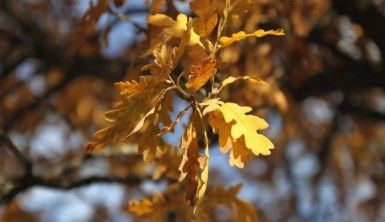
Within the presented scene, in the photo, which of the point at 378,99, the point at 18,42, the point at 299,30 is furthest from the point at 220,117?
Answer: the point at 378,99

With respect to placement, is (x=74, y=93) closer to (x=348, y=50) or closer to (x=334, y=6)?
(x=348, y=50)

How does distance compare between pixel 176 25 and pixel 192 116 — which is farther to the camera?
pixel 176 25

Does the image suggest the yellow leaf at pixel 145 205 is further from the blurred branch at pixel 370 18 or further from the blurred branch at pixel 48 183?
the blurred branch at pixel 370 18

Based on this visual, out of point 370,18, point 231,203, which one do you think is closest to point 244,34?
point 231,203

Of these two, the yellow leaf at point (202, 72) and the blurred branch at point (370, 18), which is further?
the blurred branch at point (370, 18)

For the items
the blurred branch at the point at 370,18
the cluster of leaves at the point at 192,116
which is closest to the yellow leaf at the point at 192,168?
the cluster of leaves at the point at 192,116

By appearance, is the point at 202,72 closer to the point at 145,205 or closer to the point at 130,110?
the point at 130,110
